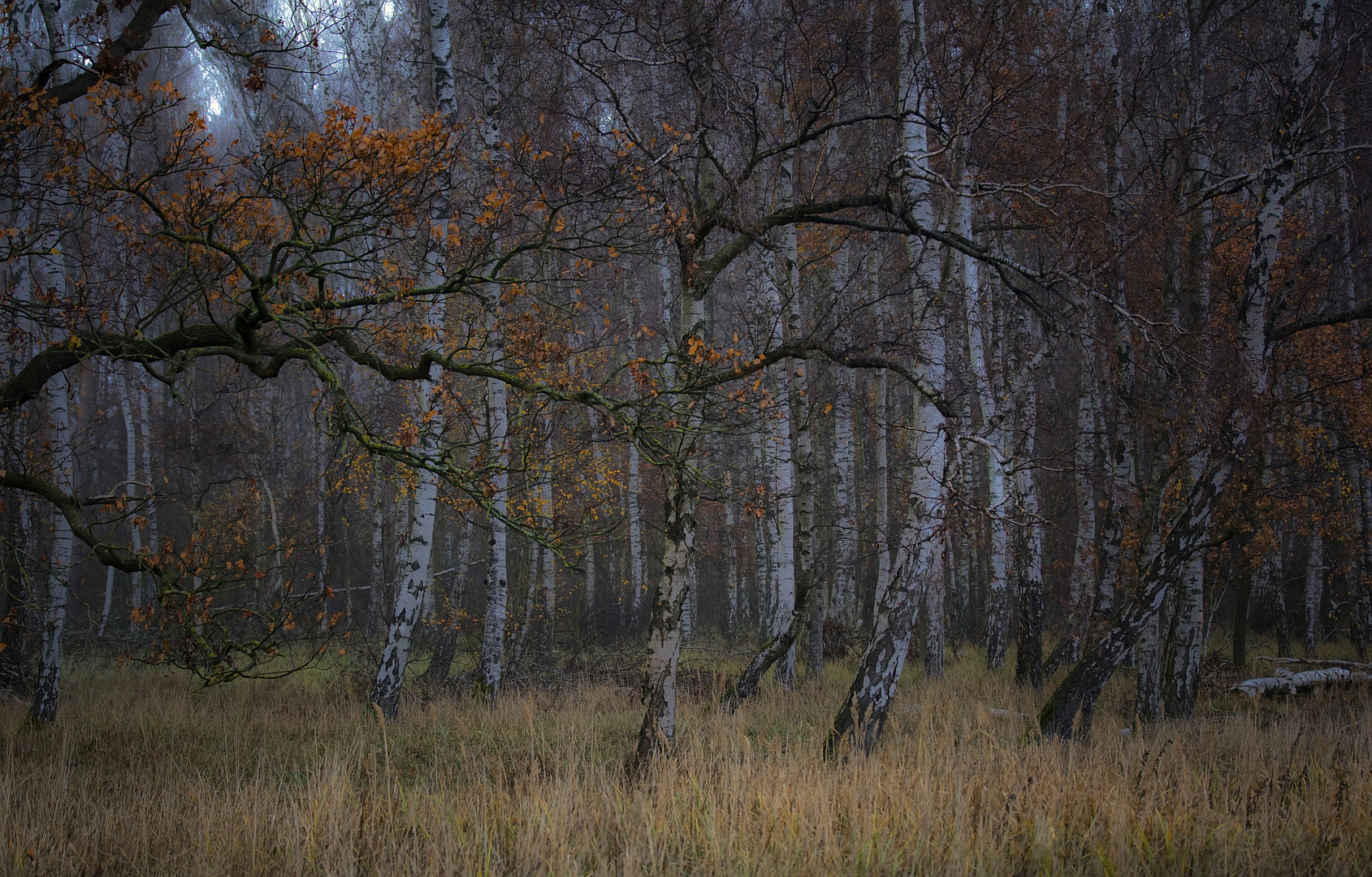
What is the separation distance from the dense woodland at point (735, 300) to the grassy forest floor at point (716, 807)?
91 centimetres

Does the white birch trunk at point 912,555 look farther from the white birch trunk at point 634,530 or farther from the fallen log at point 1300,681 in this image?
the white birch trunk at point 634,530

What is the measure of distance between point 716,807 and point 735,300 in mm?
7631

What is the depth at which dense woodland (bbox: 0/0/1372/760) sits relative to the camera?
5520 mm

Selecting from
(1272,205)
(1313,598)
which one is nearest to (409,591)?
(1272,205)

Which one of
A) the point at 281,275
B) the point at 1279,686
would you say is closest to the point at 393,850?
the point at 281,275

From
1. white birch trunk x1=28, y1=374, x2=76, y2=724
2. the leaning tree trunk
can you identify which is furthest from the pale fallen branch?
white birch trunk x1=28, y1=374, x2=76, y2=724

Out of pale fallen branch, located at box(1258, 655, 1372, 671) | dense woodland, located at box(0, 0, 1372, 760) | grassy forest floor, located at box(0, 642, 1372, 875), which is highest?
dense woodland, located at box(0, 0, 1372, 760)

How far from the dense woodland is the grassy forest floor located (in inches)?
35.8

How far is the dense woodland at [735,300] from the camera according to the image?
5520 millimetres

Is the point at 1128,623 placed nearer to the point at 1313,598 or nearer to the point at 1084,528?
the point at 1084,528

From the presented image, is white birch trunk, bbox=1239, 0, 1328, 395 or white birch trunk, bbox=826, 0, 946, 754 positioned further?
white birch trunk, bbox=1239, 0, 1328, 395

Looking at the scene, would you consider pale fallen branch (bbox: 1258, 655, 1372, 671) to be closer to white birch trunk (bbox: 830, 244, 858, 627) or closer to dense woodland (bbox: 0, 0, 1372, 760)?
dense woodland (bbox: 0, 0, 1372, 760)

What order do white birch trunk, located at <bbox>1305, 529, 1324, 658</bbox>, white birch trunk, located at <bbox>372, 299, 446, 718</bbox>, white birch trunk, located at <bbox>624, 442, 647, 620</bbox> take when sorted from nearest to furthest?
white birch trunk, located at <bbox>372, 299, 446, 718</bbox>
white birch trunk, located at <bbox>1305, 529, 1324, 658</bbox>
white birch trunk, located at <bbox>624, 442, 647, 620</bbox>

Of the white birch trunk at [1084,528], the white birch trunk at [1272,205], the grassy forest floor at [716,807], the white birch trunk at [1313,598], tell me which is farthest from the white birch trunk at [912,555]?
the white birch trunk at [1313,598]
